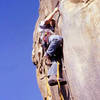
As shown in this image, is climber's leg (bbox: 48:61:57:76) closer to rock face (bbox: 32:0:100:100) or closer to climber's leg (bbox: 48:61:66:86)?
climber's leg (bbox: 48:61:66:86)

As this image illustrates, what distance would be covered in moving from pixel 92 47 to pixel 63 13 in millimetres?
1857

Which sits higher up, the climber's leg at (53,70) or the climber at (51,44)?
the climber at (51,44)

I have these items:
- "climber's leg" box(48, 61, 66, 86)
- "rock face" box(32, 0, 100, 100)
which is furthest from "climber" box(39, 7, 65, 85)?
"rock face" box(32, 0, 100, 100)

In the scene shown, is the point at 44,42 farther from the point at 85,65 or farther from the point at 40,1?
the point at 40,1

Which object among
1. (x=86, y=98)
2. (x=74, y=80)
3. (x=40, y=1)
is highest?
(x=40, y=1)

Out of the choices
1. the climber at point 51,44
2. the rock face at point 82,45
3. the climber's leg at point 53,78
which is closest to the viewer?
the rock face at point 82,45

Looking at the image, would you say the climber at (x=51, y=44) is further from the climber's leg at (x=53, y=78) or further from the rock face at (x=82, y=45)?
the rock face at (x=82, y=45)

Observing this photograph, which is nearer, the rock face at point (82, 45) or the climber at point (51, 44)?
the rock face at point (82, 45)

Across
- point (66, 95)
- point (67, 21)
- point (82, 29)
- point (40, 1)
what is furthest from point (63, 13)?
point (40, 1)

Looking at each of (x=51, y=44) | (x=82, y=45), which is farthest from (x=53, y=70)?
(x=82, y=45)

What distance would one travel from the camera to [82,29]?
7.04 metres

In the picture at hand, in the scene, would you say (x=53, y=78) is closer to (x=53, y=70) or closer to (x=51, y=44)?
(x=53, y=70)

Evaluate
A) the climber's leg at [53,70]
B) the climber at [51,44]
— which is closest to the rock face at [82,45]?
the climber at [51,44]

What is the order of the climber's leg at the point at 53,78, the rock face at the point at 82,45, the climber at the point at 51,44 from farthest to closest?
1. the climber at the point at 51,44
2. the climber's leg at the point at 53,78
3. the rock face at the point at 82,45
